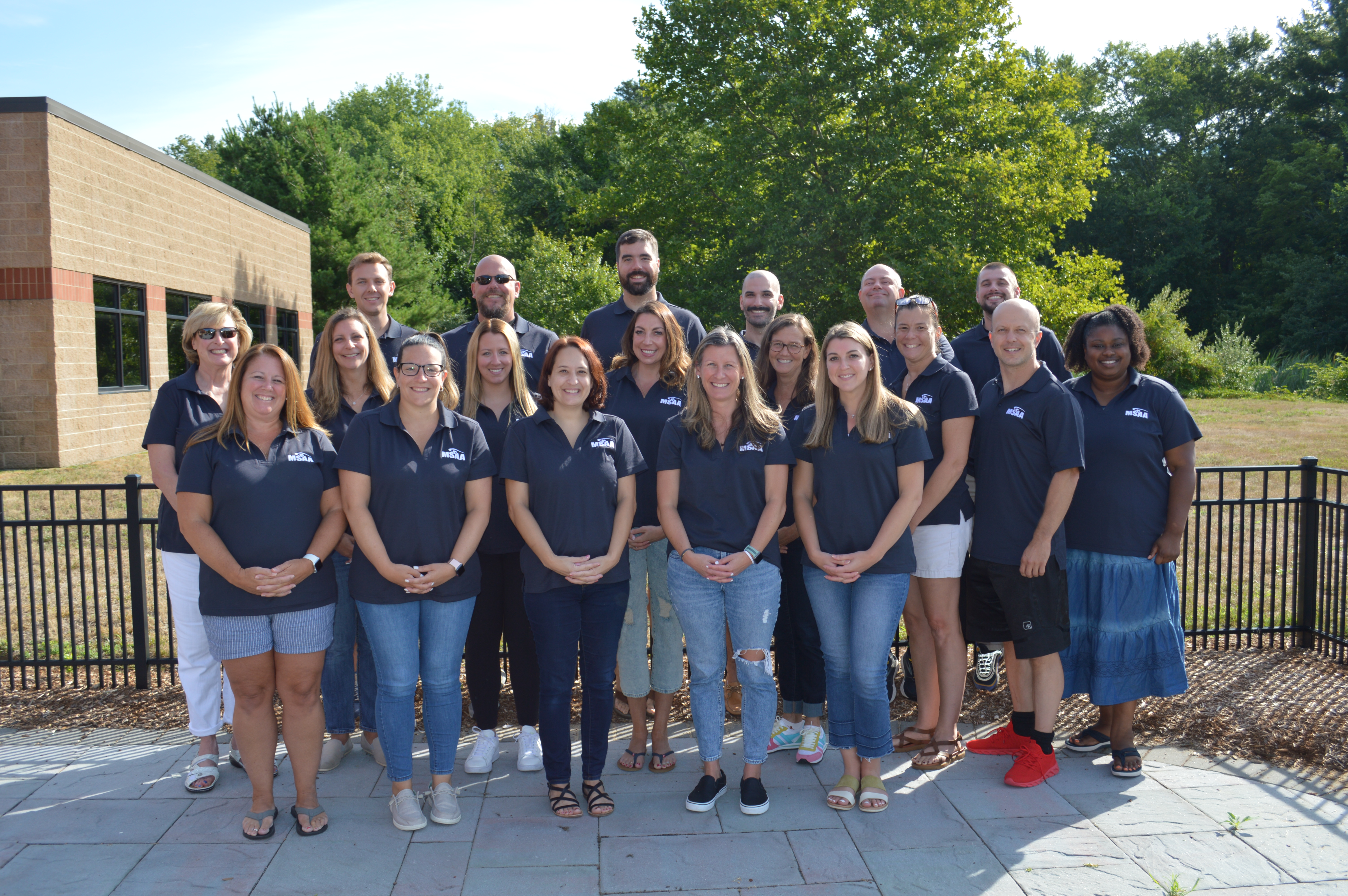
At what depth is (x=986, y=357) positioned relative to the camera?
5301mm

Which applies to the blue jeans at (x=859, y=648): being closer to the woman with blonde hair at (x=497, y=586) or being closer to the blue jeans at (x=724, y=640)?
the blue jeans at (x=724, y=640)

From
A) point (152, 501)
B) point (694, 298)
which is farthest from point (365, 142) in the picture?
point (152, 501)

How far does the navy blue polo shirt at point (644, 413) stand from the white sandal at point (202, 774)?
2384mm

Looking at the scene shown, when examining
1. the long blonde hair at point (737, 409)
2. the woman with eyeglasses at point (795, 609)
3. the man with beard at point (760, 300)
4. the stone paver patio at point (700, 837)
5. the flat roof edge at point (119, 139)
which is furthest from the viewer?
the flat roof edge at point (119, 139)

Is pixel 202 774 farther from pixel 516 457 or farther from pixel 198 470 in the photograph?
pixel 516 457

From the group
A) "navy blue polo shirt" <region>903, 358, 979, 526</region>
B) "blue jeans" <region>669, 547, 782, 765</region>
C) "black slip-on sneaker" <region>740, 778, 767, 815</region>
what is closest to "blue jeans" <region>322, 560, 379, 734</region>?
"blue jeans" <region>669, 547, 782, 765</region>

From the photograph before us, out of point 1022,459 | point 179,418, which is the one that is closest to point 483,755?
point 179,418

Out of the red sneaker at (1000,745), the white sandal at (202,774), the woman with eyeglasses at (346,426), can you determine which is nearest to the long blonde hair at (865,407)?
the red sneaker at (1000,745)

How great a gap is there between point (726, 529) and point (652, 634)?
0.82m

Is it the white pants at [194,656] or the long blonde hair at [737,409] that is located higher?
the long blonde hair at [737,409]

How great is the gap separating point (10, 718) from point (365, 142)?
169 feet

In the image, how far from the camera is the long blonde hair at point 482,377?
4.53 meters

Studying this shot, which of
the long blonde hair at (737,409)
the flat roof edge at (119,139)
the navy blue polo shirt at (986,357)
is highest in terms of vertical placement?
the flat roof edge at (119,139)

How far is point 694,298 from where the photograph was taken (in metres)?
25.8
